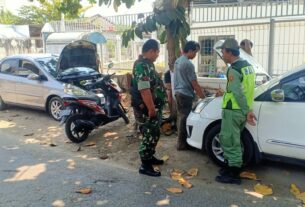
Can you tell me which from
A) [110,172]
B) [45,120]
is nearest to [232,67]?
[110,172]

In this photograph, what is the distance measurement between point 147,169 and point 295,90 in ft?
7.25

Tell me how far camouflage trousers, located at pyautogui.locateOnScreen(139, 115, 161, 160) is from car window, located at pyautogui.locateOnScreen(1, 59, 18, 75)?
5.48m

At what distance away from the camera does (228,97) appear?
4129 mm

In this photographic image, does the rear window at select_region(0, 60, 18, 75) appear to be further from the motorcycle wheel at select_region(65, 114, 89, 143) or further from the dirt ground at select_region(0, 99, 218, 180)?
the motorcycle wheel at select_region(65, 114, 89, 143)

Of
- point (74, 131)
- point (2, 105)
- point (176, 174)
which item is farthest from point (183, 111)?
point (2, 105)

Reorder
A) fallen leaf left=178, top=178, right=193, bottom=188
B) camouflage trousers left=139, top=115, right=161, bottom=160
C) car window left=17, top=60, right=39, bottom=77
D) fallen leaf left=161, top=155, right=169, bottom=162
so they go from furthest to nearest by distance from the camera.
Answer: car window left=17, top=60, right=39, bottom=77, fallen leaf left=161, top=155, right=169, bottom=162, camouflage trousers left=139, top=115, right=161, bottom=160, fallen leaf left=178, top=178, right=193, bottom=188

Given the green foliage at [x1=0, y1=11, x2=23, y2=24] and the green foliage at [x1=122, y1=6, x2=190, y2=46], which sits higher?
the green foliage at [x1=0, y1=11, x2=23, y2=24]

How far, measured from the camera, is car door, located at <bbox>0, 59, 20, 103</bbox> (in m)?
8.71

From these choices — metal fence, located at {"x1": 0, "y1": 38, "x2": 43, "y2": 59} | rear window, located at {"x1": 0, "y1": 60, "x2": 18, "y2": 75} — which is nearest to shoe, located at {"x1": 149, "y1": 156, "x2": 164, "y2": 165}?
rear window, located at {"x1": 0, "y1": 60, "x2": 18, "y2": 75}

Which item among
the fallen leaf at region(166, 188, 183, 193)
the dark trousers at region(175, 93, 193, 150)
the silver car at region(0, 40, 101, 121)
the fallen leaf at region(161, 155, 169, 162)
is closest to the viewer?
the fallen leaf at region(166, 188, 183, 193)

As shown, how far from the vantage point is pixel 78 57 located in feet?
27.1

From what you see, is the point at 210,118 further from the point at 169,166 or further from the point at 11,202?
the point at 11,202

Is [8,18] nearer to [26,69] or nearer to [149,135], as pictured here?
[26,69]

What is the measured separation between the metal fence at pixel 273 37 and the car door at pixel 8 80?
507 centimetres
